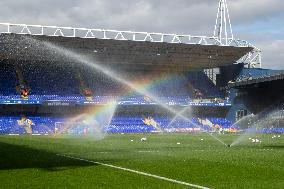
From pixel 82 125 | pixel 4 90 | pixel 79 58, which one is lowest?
pixel 82 125

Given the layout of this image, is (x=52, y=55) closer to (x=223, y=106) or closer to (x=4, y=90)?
(x=4, y=90)

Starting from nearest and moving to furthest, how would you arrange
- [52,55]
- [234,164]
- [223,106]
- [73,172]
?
[73,172] → [234,164] → [52,55] → [223,106]

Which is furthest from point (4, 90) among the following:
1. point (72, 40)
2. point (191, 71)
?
point (191, 71)

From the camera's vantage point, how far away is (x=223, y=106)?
69812 mm

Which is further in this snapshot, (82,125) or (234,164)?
(82,125)

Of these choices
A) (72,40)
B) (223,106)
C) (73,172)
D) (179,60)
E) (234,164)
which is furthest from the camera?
(223,106)

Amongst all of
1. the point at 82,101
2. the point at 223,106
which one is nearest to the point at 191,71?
the point at 223,106

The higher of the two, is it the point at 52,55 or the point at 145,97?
the point at 52,55

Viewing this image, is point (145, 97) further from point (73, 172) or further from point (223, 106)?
point (73, 172)

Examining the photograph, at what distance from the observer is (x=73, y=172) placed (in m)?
13.8

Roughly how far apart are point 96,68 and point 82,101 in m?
7.48

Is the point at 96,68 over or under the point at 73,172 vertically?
over

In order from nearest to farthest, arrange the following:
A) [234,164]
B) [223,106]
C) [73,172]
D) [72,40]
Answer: [73,172], [234,164], [72,40], [223,106]

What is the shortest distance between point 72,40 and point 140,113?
17.1 metres
